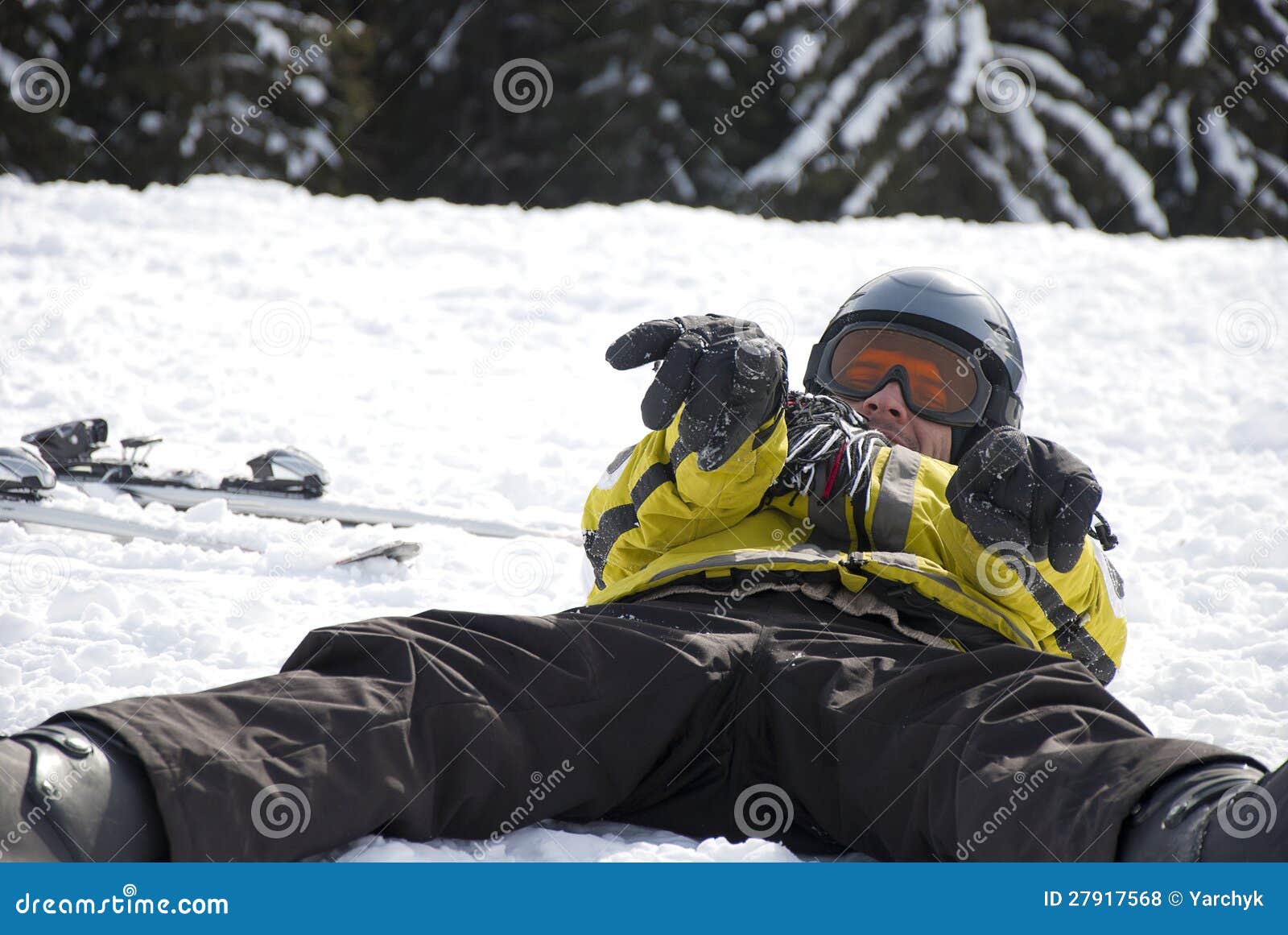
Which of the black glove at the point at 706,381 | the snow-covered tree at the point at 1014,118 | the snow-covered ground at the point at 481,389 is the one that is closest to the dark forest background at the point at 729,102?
the snow-covered tree at the point at 1014,118

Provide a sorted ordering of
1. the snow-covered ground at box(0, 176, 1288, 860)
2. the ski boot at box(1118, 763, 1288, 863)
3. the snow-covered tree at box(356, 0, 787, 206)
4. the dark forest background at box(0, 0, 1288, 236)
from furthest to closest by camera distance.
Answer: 1. the snow-covered tree at box(356, 0, 787, 206)
2. the dark forest background at box(0, 0, 1288, 236)
3. the snow-covered ground at box(0, 176, 1288, 860)
4. the ski boot at box(1118, 763, 1288, 863)

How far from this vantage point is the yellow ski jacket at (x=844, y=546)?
2.14 metres

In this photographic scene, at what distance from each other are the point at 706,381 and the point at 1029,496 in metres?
0.54

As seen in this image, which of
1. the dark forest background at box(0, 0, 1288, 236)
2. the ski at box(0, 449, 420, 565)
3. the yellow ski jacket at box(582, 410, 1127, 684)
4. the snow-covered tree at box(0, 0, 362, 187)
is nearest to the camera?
the yellow ski jacket at box(582, 410, 1127, 684)

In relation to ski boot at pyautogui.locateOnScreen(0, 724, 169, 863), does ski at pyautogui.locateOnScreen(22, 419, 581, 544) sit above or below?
below

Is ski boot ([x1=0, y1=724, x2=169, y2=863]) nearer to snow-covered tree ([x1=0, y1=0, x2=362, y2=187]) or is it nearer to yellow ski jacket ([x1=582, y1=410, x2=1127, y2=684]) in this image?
yellow ski jacket ([x1=582, y1=410, x2=1127, y2=684])

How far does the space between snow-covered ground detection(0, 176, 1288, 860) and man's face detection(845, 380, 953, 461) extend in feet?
2.25

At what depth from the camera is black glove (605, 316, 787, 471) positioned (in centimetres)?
207

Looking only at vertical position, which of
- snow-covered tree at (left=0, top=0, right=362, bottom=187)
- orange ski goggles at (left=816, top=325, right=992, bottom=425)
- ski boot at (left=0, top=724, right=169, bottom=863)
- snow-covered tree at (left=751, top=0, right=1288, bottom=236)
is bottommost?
snow-covered tree at (left=0, top=0, right=362, bottom=187)

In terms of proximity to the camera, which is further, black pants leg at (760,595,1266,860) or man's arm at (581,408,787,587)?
man's arm at (581,408,787,587)

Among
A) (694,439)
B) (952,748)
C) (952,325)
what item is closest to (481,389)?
(952,325)

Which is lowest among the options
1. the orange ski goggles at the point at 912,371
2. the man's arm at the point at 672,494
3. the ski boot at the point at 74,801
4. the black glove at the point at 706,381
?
the ski boot at the point at 74,801

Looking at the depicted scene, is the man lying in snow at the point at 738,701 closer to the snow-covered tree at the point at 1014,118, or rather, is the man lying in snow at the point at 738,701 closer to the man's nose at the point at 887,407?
the man's nose at the point at 887,407

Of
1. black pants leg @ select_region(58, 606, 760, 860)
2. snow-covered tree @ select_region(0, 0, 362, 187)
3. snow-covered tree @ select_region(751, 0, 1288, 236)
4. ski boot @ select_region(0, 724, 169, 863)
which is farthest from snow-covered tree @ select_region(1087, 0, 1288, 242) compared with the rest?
ski boot @ select_region(0, 724, 169, 863)
